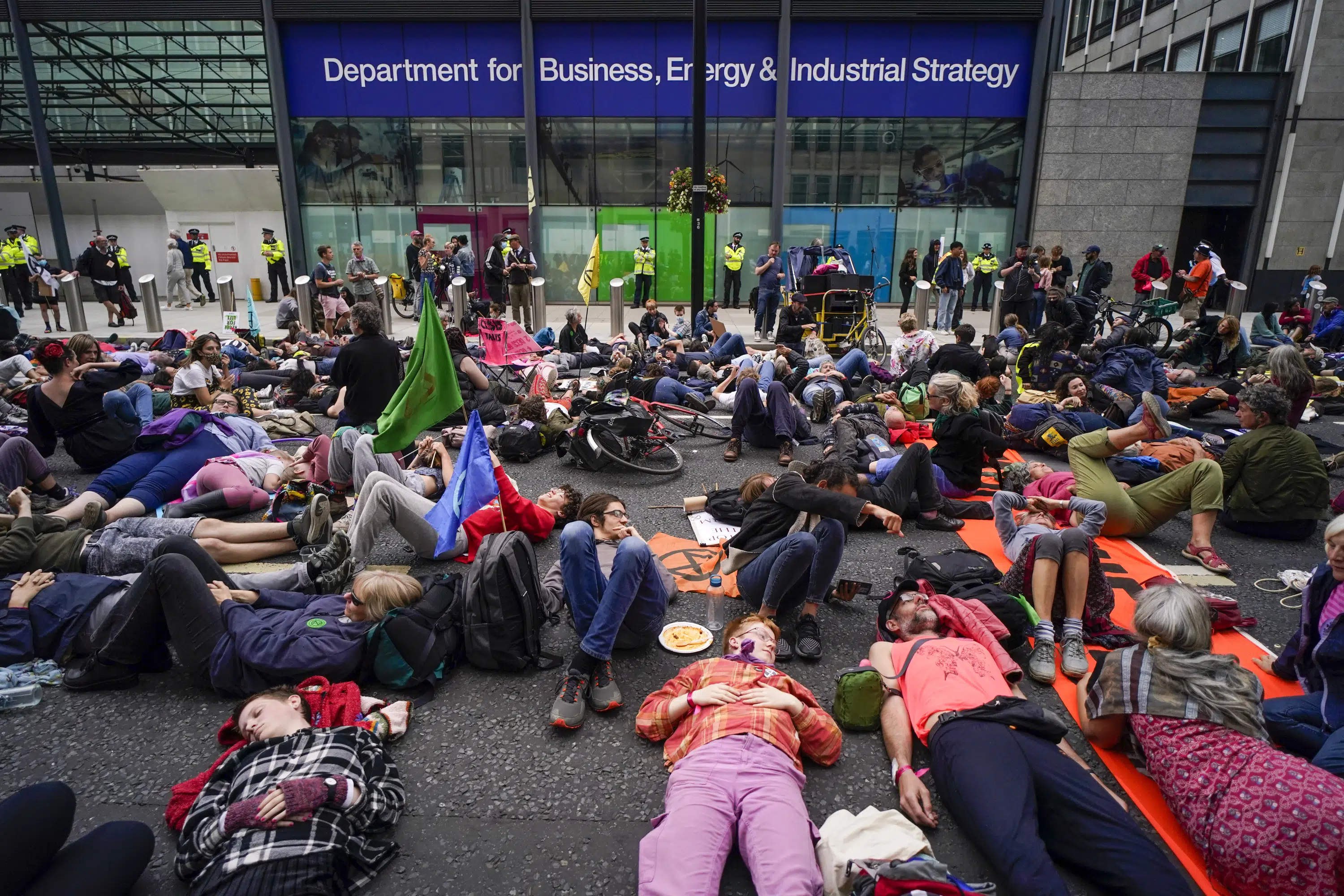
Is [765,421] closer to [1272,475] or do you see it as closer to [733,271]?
[1272,475]

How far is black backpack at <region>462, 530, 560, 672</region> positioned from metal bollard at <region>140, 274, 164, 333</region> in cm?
1584

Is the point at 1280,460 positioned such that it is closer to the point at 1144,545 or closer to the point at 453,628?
the point at 1144,545

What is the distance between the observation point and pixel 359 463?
20.1 ft

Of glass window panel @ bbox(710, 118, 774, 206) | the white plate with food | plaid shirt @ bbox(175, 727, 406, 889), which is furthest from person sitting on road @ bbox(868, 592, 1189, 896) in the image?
glass window panel @ bbox(710, 118, 774, 206)

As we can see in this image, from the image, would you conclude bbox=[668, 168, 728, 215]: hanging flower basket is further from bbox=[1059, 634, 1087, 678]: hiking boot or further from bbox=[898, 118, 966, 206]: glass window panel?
bbox=[1059, 634, 1087, 678]: hiking boot

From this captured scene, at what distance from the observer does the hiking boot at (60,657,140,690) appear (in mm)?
4008

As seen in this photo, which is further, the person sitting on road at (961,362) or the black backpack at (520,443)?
the person sitting on road at (961,362)

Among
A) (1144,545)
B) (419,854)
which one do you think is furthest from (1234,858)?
(1144,545)

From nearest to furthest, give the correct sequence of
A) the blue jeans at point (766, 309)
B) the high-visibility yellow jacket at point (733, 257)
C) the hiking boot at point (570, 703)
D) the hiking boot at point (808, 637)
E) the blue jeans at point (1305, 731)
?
the blue jeans at point (1305, 731) → the hiking boot at point (570, 703) → the hiking boot at point (808, 637) → the blue jeans at point (766, 309) → the high-visibility yellow jacket at point (733, 257)

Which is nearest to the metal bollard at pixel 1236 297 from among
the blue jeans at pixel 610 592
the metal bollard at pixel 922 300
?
the metal bollard at pixel 922 300

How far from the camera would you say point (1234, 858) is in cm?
275

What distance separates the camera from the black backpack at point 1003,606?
14.3 feet

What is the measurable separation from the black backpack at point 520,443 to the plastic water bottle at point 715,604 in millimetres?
3529

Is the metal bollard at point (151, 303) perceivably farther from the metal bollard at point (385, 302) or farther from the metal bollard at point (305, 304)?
the metal bollard at point (385, 302)
